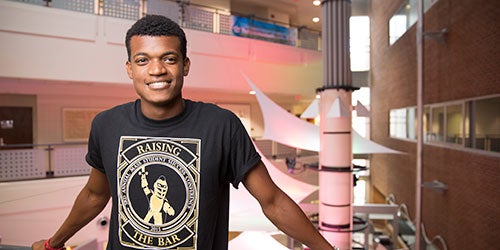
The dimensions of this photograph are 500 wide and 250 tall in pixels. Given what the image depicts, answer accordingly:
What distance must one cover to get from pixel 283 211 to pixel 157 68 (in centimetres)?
54

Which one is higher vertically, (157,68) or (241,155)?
(157,68)

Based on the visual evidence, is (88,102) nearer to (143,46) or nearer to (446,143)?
(446,143)

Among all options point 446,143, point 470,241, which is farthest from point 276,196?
point 446,143

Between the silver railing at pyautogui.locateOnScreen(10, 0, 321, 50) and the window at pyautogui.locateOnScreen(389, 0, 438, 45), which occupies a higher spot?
the window at pyautogui.locateOnScreen(389, 0, 438, 45)

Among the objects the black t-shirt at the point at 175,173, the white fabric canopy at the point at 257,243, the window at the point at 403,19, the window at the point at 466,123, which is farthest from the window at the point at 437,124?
the black t-shirt at the point at 175,173

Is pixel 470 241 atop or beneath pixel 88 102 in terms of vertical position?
beneath

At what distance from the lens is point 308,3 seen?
494 inches

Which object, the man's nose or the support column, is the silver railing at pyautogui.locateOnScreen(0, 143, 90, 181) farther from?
the man's nose

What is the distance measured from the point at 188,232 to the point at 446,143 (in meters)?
7.16

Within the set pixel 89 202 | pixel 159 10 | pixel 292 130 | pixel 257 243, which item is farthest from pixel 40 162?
pixel 89 202

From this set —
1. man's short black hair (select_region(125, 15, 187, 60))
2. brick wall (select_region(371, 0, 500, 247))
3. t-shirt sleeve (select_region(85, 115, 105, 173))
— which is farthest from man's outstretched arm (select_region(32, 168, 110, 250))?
brick wall (select_region(371, 0, 500, 247))

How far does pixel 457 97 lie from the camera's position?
6297 millimetres

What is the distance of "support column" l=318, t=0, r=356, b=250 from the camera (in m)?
5.27

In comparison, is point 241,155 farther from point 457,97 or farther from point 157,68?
point 457,97
